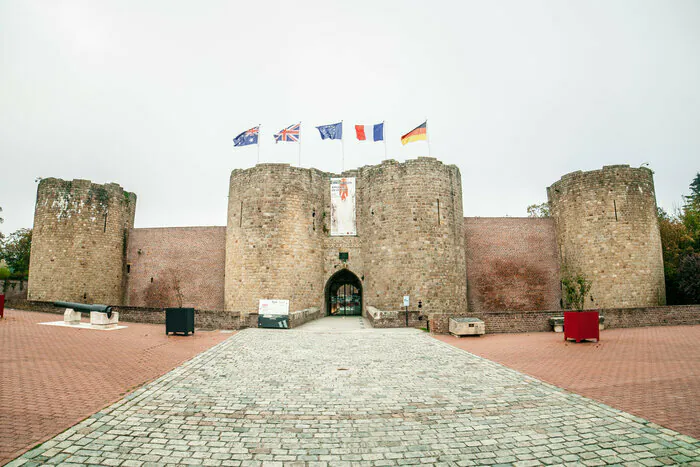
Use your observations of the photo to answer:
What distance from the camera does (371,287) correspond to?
72.5 ft

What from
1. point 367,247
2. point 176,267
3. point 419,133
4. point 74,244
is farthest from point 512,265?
point 74,244

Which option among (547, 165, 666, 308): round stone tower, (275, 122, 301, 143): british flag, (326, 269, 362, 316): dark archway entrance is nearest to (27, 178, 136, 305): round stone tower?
(275, 122, 301, 143): british flag

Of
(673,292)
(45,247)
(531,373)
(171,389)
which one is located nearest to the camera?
(171,389)

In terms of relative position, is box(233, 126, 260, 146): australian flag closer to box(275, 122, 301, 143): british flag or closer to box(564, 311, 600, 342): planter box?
box(275, 122, 301, 143): british flag

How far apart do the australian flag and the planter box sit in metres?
17.9

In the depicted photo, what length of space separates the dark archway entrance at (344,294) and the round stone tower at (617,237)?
43.6ft

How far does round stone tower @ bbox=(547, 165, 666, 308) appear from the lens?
20172 mm

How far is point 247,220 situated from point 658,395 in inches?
776

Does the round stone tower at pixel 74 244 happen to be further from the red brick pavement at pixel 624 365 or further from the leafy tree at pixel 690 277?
the leafy tree at pixel 690 277

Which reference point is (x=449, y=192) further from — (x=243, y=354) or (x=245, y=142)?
(x=243, y=354)

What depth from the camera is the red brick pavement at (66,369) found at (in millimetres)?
4766

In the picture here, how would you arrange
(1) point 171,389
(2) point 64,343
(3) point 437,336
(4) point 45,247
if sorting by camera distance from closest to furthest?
1. (1) point 171,389
2. (2) point 64,343
3. (3) point 437,336
4. (4) point 45,247

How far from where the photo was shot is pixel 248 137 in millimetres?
21922

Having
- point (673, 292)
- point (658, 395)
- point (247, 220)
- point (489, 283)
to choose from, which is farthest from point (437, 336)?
point (673, 292)
